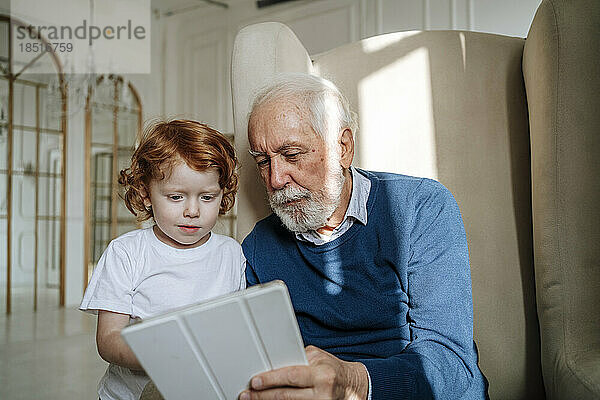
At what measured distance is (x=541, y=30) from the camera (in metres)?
1.46

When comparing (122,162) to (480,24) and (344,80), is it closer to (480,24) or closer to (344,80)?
(480,24)

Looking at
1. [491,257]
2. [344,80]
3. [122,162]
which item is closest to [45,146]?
[122,162]

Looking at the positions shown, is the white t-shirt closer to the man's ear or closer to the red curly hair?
the red curly hair

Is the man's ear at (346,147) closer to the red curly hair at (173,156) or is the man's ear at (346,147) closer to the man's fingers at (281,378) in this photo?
the red curly hair at (173,156)

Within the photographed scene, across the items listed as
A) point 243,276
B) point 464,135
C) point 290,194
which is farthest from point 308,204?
point 464,135

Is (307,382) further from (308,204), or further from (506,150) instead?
(506,150)

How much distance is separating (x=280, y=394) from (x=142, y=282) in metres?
0.55

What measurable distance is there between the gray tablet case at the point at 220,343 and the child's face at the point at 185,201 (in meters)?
0.50

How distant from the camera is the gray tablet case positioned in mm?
811

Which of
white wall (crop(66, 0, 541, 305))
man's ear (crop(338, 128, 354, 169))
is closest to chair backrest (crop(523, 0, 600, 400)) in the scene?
A: man's ear (crop(338, 128, 354, 169))

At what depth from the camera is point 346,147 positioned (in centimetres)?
152

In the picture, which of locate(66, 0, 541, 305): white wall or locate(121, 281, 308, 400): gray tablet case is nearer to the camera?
locate(121, 281, 308, 400): gray tablet case

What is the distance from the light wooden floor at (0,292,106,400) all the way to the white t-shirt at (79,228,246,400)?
2.05 m

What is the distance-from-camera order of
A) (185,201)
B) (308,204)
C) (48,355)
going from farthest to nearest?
(48,355) → (308,204) → (185,201)
